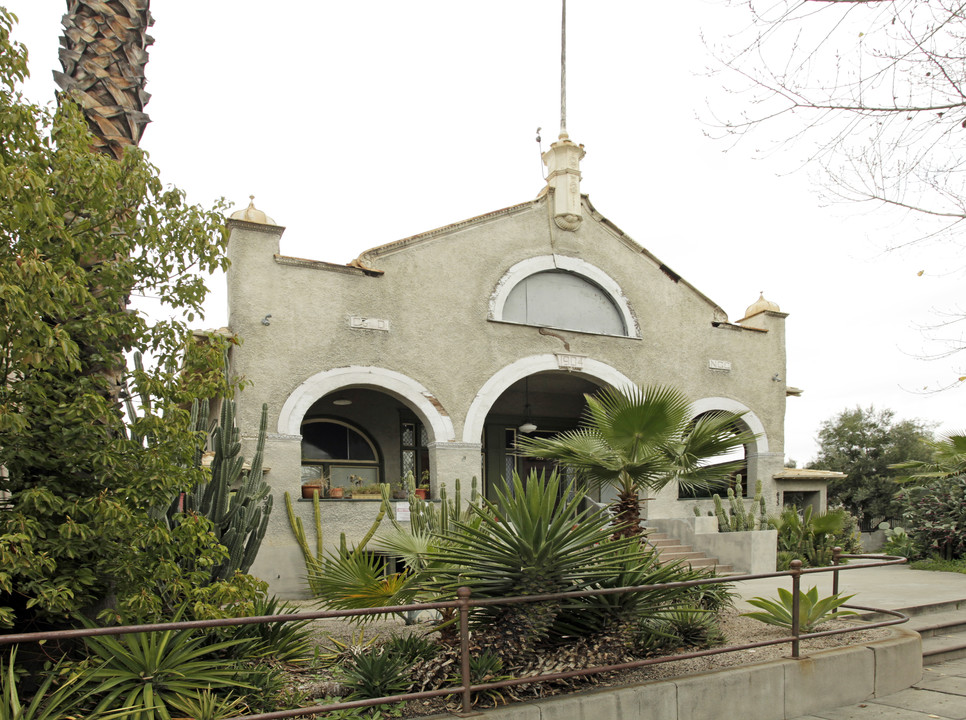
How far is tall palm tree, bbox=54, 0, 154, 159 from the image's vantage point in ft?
19.9

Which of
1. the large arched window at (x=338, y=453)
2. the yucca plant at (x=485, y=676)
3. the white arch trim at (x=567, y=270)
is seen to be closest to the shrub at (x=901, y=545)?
the white arch trim at (x=567, y=270)

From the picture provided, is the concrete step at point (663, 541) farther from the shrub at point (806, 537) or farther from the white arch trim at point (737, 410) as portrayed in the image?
the white arch trim at point (737, 410)

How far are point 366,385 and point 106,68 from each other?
23.8ft

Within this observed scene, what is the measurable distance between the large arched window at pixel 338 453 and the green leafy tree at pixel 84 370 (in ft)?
30.3

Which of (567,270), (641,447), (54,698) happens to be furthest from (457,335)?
(54,698)

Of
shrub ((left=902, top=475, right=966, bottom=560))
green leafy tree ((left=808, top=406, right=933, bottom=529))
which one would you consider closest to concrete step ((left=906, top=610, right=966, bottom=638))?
shrub ((left=902, top=475, right=966, bottom=560))

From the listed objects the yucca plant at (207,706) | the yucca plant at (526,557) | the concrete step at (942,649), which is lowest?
the concrete step at (942,649)

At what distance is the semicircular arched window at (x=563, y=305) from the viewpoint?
14.6m

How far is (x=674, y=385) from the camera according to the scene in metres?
15.9

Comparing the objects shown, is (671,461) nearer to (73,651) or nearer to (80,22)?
(73,651)

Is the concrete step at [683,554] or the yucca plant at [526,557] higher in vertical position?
the yucca plant at [526,557]

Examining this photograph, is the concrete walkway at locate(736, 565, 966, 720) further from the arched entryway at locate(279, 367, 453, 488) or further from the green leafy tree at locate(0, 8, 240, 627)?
the arched entryway at locate(279, 367, 453, 488)

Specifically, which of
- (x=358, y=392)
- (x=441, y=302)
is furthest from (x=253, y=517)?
(x=358, y=392)

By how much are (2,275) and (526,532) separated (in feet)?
11.7
